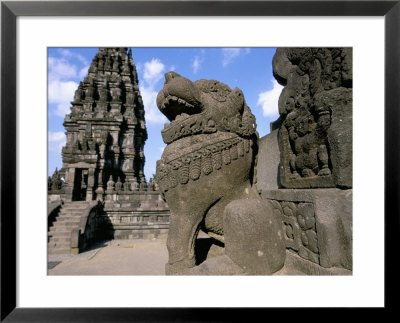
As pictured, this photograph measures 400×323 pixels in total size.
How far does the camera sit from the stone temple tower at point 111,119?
637 inches

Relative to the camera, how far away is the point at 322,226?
77.9 inches

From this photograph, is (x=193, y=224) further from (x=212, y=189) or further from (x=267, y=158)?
(x=267, y=158)

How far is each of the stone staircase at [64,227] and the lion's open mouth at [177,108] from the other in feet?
22.1

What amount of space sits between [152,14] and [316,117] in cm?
184

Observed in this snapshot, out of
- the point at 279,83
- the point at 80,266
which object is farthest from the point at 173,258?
the point at 80,266

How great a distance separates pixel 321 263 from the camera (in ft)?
6.53

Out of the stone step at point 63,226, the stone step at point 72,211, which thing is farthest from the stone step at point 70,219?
the stone step at point 72,211

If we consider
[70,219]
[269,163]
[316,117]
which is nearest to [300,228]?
[316,117]

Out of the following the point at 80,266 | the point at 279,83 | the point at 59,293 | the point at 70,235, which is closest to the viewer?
the point at 59,293

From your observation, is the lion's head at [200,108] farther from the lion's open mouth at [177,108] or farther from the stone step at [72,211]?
the stone step at [72,211]

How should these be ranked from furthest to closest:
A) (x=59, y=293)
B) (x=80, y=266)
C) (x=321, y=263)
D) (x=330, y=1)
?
(x=80, y=266) < (x=321, y=263) < (x=59, y=293) < (x=330, y=1)

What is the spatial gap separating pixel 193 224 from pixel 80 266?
4462 millimetres

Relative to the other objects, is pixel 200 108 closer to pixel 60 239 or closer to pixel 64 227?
pixel 60 239

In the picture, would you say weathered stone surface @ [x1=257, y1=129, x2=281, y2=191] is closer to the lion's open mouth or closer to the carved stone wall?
the carved stone wall
